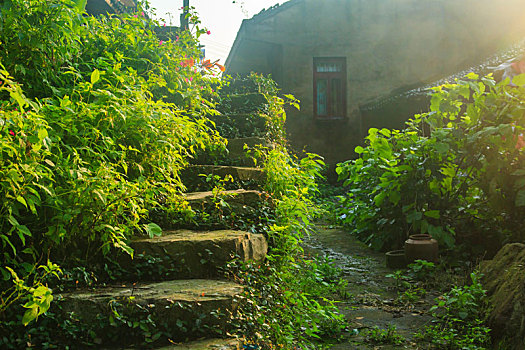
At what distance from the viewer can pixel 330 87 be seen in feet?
42.2

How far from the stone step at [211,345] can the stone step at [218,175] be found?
6.10 ft

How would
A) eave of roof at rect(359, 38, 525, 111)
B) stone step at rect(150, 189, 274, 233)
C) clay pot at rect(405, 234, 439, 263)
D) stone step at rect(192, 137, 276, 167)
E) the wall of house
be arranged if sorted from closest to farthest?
stone step at rect(150, 189, 274, 233) → stone step at rect(192, 137, 276, 167) → clay pot at rect(405, 234, 439, 263) → eave of roof at rect(359, 38, 525, 111) → the wall of house

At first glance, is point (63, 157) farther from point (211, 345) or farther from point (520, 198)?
point (520, 198)

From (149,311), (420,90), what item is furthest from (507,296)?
(420,90)

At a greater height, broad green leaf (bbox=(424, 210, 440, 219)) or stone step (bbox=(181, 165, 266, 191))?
stone step (bbox=(181, 165, 266, 191))

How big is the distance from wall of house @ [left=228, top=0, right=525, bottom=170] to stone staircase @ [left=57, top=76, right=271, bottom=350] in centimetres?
904

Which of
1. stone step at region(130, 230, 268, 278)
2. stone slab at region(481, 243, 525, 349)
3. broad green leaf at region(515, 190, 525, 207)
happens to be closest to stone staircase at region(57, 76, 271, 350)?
stone step at region(130, 230, 268, 278)

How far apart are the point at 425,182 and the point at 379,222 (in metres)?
0.77

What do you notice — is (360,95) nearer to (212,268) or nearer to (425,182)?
(425,182)

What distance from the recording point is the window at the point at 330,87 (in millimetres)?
12781

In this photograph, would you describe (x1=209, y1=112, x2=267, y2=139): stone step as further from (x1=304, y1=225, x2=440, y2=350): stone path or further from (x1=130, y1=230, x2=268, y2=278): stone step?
(x1=130, y1=230, x2=268, y2=278): stone step

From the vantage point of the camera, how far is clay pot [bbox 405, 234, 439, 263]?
4.70 m

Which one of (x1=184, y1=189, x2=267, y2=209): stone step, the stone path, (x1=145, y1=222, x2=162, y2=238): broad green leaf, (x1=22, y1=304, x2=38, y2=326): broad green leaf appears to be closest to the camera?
(x1=22, y1=304, x2=38, y2=326): broad green leaf

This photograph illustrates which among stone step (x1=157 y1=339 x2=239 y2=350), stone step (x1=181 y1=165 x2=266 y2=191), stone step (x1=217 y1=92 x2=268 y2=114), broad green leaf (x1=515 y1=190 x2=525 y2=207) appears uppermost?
stone step (x1=217 y1=92 x2=268 y2=114)
